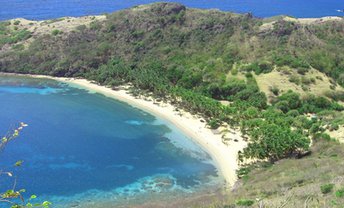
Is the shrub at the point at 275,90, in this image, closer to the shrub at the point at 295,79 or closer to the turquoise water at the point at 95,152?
the shrub at the point at 295,79

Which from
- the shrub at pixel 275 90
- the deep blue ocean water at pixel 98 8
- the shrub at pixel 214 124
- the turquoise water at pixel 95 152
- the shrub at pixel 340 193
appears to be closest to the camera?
the shrub at pixel 340 193

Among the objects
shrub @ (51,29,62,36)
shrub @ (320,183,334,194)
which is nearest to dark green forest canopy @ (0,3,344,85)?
shrub @ (51,29,62,36)

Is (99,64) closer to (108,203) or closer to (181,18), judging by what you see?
(181,18)

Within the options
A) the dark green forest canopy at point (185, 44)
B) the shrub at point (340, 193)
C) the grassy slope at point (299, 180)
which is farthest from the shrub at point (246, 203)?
the dark green forest canopy at point (185, 44)

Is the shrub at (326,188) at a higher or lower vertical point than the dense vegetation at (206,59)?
lower

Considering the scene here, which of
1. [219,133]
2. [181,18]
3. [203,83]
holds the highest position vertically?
[181,18]

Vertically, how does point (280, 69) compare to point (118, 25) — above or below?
below

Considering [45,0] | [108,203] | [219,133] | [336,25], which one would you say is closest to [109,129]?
[219,133]
